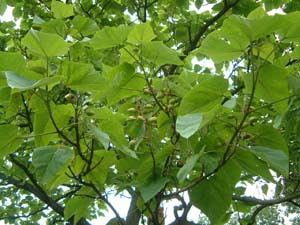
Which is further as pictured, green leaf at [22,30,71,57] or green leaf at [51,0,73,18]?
green leaf at [51,0,73,18]

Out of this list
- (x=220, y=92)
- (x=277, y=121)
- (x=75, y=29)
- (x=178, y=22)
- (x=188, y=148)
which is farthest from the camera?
(x=178, y=22)

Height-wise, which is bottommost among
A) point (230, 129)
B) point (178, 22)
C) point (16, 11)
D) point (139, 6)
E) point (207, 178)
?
point (207, 178)

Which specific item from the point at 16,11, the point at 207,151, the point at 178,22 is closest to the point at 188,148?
the point at 207,151

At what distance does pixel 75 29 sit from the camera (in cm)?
202

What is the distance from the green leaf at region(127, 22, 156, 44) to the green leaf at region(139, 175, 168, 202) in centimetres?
45

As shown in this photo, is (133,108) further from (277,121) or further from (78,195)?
(277,121)

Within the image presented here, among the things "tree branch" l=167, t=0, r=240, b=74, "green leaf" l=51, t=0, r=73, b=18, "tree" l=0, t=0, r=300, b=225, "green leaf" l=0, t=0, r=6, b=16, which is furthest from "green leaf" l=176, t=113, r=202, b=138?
"green leaf" l=0, t=0, r=6, b=16

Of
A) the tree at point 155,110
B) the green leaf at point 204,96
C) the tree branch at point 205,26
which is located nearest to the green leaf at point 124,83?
the tree at point 155,110

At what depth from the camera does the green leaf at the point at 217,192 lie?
56.7 inches

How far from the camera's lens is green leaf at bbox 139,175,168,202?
1.37m

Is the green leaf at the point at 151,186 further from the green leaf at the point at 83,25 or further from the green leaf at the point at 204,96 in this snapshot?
the green leaf at the point at 83,25

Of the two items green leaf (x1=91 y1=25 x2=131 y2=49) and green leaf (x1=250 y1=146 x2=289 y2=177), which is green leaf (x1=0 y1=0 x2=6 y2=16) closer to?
green leaf (x1=91 y1=25 x2=131 y2=49)

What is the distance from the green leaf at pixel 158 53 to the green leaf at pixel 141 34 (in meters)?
0.02

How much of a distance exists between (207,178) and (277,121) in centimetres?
30
